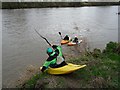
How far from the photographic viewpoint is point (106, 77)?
7.77m

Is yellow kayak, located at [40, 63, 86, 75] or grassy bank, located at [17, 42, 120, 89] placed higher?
yellow kayak, located at [40, 63, 86, 75]

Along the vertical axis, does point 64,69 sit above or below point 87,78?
above

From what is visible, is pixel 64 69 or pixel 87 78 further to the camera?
pixel 64 69

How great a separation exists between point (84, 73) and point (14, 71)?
13.1ft

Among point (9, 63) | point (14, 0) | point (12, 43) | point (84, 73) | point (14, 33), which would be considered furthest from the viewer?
point (14, 0)

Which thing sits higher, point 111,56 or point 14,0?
point 14,0

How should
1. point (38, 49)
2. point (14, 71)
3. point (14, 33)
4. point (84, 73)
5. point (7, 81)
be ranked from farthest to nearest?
point (14, 33)
point (38, 49)
point (14, 71)
point (7, 81)
point (84, 73)

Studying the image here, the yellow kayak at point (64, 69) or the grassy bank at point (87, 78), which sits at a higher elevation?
the yellow kayak at point (64, 69)

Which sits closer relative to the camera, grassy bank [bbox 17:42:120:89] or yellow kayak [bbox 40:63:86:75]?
grassy bank [bbox 17:42:120:89]

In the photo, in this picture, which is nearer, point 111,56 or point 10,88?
point 10,88

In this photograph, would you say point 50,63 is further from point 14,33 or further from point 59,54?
point 14,33

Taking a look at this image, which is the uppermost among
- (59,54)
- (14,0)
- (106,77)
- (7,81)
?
(14,0)

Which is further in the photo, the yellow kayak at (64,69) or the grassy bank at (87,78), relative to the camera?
the yellow kayak at (64,69)

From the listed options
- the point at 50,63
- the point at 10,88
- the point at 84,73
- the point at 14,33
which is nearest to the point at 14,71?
the point at 10,88
